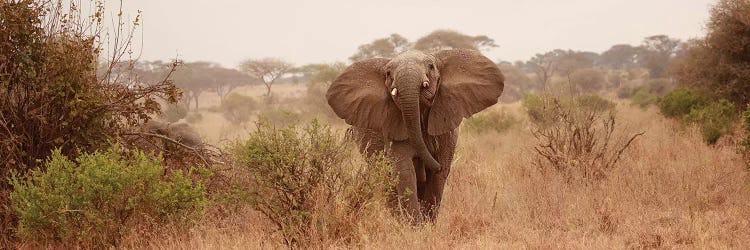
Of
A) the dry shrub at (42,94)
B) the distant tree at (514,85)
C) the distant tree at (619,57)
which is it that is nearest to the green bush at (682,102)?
the dry shrub at (42,94)

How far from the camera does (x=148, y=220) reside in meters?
4.99

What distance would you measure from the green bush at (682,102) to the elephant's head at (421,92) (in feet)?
33.5

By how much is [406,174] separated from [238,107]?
28767mm

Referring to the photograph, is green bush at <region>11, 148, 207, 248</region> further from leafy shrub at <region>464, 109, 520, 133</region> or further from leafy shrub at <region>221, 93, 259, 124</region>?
leafy shrub at <region>221, 93, 259, 124</region>

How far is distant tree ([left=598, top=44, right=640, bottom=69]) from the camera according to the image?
58.2 meters

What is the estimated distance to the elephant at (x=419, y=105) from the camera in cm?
561

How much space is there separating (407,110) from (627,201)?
2.80m

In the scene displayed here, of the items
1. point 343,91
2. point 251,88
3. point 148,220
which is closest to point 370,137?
point 343,91

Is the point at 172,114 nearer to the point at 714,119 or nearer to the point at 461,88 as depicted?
the point at 714,119

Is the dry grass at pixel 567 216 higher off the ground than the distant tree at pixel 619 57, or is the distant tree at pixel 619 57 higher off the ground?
the dry grass at pixel 567 216

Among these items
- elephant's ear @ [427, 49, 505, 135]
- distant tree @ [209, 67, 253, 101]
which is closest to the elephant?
elephant's ear @ [427, 49, 505, 135]

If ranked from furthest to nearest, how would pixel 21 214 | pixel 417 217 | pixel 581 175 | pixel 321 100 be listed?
1. pixel 321 100
2. pixel 581 175
3. pixel 417 217
4. pixel 21 214

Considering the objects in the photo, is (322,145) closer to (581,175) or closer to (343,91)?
(343,91)

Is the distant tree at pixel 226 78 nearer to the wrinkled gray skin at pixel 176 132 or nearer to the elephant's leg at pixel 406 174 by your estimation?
the wrinkled gray skin at pixel 176 132
